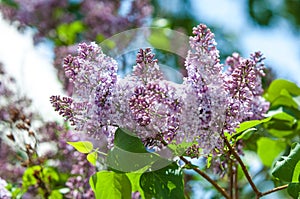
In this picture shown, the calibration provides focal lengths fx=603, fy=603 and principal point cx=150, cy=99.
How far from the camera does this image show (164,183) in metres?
0.83

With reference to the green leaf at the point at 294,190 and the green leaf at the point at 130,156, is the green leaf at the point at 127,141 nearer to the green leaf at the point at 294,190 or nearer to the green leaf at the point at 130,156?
the green leaf at the point at 130,156

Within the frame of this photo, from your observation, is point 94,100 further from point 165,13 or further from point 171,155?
point 165,13

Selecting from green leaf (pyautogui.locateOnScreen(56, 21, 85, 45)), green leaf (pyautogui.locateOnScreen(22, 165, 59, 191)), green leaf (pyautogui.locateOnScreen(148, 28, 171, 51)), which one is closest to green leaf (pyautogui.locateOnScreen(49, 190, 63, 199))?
green leaf (pyautogui.locateOnScreen(22, 165, 59, 191))

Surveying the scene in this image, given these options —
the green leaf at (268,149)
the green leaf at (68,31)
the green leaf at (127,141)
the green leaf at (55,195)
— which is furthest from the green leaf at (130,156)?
the green leaf at (68,31)

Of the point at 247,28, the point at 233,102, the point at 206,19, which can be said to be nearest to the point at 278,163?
the point at 233,102

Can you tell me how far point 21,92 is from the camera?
4.93 ft

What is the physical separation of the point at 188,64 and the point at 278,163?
0.23 meters

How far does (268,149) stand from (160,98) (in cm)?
60

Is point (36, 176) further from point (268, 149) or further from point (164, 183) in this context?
point (268, 149)

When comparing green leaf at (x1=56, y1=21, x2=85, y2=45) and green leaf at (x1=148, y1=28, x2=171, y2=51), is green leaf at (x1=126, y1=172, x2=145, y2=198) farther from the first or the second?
green leaf at (x1=56, y1=21, x2=85, y2=45)

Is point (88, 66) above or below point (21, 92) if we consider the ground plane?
below

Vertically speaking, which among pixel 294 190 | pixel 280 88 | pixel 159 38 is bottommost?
pixel 294 190

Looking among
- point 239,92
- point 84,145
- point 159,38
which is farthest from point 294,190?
point 159,38

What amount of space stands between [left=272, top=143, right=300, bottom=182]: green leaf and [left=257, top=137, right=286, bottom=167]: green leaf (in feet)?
1.21
